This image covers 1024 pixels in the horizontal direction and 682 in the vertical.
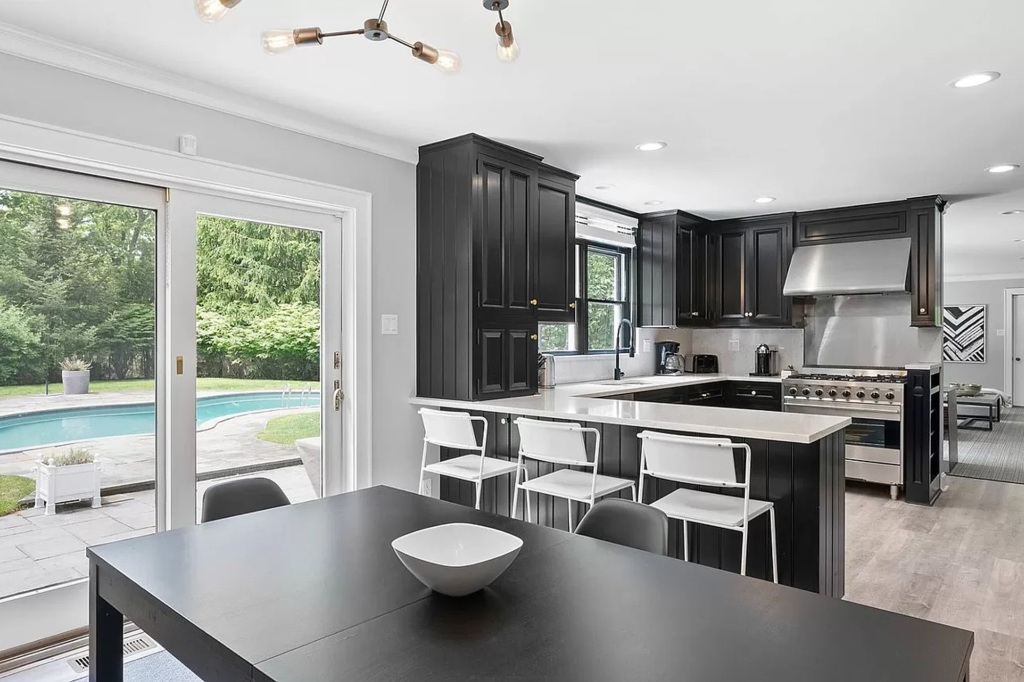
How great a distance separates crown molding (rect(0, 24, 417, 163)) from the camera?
8.17 ft

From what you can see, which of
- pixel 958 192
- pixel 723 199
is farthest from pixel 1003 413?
pixel 723 199

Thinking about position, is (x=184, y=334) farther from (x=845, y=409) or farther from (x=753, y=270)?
(x=753, y=270)

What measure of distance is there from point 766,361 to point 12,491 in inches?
229

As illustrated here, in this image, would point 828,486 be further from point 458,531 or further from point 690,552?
point 458,531

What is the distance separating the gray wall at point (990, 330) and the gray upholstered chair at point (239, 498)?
1222 cm

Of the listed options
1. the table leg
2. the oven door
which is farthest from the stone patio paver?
the oven door

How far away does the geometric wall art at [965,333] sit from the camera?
1138cm

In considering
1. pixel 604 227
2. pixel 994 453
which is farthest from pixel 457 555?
pixel 994 453

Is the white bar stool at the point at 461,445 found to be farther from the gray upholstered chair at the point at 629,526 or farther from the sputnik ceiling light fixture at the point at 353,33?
the sputnik ceiling light fixture at the point at 353,33

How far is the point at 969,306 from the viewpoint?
11.6 metres

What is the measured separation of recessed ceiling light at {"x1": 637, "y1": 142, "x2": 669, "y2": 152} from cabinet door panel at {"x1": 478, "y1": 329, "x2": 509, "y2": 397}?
1403 mm

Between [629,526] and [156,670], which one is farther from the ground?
[629,526]

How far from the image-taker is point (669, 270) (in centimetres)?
591

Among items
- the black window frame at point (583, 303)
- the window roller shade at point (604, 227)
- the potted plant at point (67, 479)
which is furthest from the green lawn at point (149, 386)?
the window roller shade at point (604, 227)
